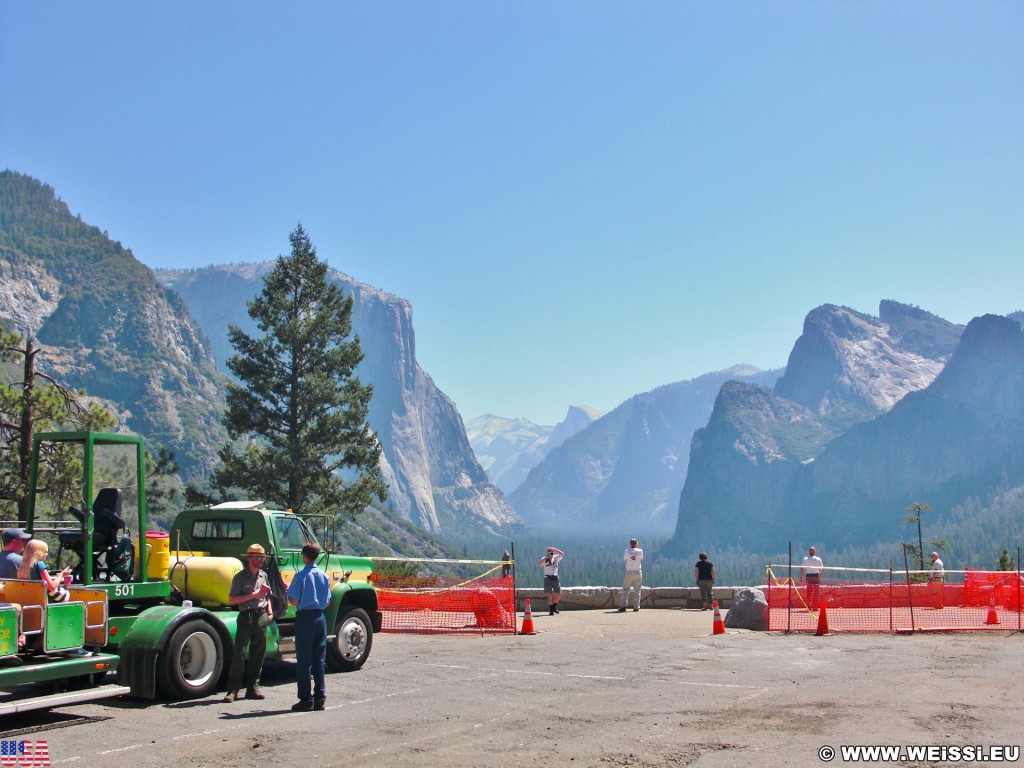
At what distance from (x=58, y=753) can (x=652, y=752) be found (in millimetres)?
5388

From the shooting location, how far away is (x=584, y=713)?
10523mm

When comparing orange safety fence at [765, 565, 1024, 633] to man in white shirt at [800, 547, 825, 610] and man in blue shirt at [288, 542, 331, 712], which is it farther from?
man in blue shirt at [288, 542, 331, 712]

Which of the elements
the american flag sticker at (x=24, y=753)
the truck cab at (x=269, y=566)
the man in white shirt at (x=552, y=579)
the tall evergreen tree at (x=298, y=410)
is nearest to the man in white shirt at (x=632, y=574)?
the man in white shirt at (x=552, y=579)

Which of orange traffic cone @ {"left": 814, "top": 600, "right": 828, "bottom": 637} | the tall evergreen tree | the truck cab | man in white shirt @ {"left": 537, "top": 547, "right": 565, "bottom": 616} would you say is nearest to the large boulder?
orange traffic cone @ {"left": 814, "top": 600, "right": 828, "bottom": 637}

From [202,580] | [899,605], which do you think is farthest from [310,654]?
[899,605]

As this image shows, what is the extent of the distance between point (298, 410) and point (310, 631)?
27.8 m

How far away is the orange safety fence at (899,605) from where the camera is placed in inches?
773

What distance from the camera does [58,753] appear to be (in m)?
8.49

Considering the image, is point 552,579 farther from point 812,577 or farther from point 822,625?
point 822,625

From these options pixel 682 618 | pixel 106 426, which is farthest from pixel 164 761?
pixel 106 426

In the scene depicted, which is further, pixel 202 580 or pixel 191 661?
pixel 202 580

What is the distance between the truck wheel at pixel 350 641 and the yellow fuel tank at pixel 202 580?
196cm

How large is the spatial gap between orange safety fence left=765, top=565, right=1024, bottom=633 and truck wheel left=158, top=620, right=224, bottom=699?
11709mm

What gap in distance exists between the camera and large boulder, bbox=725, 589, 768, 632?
64.3 ft
